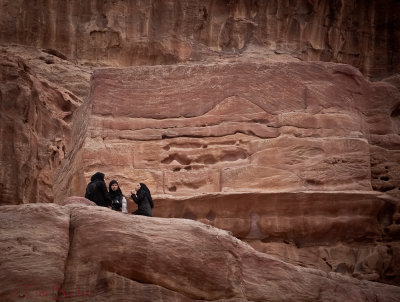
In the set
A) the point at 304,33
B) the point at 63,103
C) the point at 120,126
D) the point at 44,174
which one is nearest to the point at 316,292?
the point at 120,126

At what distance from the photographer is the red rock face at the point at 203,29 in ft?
79.0

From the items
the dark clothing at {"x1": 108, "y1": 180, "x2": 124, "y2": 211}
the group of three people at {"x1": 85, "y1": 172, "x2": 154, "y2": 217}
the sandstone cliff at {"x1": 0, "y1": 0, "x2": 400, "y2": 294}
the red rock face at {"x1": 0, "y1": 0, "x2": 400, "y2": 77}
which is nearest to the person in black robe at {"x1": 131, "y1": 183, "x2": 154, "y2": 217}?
the group of three people at {"x1": 85, "y1": 172, "x2": 154, "y2": 217}

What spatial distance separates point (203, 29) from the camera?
24.8 m

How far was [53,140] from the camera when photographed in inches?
797

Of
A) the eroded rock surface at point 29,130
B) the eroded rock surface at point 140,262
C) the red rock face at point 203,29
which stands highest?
the red rock face at point 203,29

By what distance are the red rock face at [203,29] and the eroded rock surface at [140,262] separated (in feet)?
43.3

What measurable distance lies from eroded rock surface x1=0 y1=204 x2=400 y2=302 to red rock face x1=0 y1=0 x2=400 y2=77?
1319cm

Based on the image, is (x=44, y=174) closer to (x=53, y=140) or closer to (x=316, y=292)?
(x=53, y=140)

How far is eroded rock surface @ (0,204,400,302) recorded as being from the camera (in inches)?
423

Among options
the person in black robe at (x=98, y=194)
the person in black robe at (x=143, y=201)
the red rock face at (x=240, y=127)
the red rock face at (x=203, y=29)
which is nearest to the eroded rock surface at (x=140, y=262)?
the person in black robe at (x=143, y=201)

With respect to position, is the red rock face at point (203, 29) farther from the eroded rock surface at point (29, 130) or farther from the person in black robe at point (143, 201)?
the person in black robe at point (143, 201)

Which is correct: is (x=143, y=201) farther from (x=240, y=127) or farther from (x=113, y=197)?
(x=240, y=127)

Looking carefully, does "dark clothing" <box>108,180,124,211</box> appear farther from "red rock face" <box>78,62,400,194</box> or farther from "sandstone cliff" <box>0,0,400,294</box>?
"red rock face" <box>78,62,400,194</box>

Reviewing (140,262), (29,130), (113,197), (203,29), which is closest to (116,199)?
(113,197)
